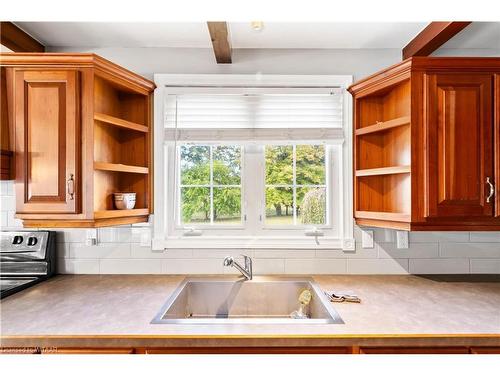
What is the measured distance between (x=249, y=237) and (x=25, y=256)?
4.43 feet

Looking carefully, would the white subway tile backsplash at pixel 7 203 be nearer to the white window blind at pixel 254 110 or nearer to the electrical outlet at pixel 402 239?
the white window blind at pixel 254 110

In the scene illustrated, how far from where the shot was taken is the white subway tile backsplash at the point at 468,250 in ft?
6.62

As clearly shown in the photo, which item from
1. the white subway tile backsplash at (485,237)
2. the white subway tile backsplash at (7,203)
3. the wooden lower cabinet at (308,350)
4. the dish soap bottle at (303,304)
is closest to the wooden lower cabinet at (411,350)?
the wooden lower cabinet at (308,350)

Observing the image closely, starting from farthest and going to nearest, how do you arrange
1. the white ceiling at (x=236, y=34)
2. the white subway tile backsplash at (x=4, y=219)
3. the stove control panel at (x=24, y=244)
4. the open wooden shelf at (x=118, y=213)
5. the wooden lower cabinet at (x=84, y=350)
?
the white subway tile backsplash at (x=4, y=219) < the stove control panel at (x=24, y=244) < the white ceiling at (x=236, y=34) < the open wooden shelf at (x=118, y=213) < the wooden lower cabinet at (x=84, y=350)

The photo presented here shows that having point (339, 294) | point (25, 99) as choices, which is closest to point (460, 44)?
point (339, 294)

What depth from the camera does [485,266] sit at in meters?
2.01

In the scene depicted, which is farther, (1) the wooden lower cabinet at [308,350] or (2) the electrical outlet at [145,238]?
(2) the electrical outlet at [145,238]

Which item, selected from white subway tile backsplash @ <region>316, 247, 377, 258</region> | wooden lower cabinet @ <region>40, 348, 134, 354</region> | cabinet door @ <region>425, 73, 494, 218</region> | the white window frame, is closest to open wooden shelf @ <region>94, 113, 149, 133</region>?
the white window frame

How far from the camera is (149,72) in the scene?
2.07 metres

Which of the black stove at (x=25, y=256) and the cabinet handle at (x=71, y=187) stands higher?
the cabinet handle at (x=71, y=187)

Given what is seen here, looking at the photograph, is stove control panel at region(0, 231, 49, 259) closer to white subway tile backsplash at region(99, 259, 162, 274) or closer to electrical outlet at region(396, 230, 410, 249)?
white subway tile backsplash at region(99, 259, 162, 274)

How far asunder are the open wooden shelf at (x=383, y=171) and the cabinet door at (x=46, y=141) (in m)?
1.56

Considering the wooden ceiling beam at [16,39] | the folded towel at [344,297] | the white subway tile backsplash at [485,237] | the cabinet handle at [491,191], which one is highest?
the wooden ceiling beam at [16,39]
